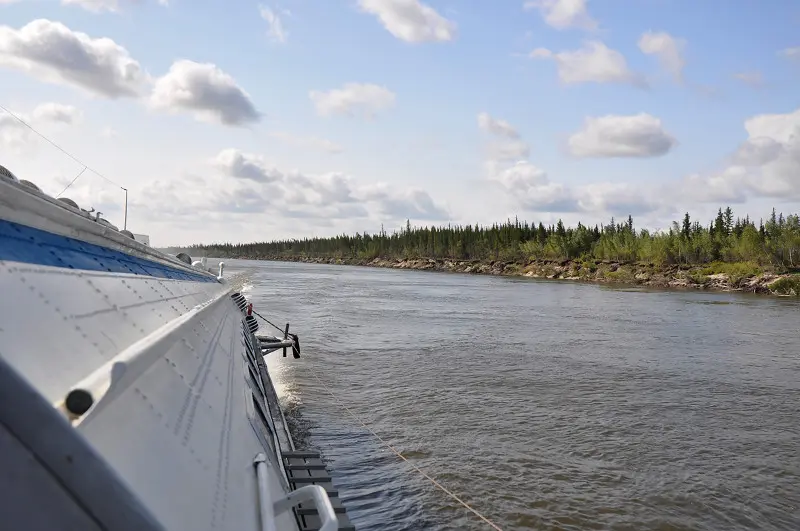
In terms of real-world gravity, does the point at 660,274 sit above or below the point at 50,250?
below

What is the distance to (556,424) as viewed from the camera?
38.9 ft

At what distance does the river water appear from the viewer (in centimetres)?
841

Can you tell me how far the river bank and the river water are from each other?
112ft

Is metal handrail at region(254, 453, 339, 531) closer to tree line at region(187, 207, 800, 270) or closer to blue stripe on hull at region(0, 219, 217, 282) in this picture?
blue stripe on hull at region(0, 219, 217, 282)

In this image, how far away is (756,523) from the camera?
807 cm

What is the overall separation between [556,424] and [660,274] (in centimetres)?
6420

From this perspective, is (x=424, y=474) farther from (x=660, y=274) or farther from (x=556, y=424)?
(x=660, y=274)

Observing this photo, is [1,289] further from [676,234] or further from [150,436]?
[676,234]

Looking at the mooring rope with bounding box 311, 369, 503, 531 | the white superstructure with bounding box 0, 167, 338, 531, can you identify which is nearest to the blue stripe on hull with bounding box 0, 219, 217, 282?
the white superstructure with bounding box 0, 167, 338, 531

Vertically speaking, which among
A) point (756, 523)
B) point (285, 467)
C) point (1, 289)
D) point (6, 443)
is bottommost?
point (756, 523)

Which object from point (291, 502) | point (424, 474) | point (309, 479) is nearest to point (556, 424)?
point (424, 474)

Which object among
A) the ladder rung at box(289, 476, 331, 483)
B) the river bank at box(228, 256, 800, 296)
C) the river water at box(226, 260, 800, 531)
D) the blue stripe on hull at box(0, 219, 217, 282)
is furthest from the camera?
the river bank at box(228, 256, 800, 296)

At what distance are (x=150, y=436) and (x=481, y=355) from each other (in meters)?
17.8

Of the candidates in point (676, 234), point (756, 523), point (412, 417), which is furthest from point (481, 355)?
point (676, 234)
